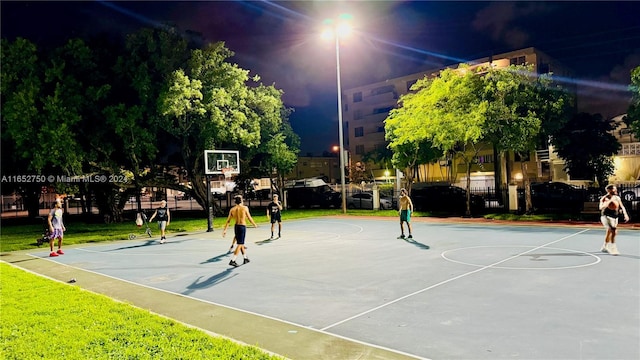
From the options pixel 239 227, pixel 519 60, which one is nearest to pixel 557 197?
pixel 239 227

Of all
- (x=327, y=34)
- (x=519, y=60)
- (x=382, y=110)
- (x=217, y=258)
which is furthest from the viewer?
(x=382, y=110)

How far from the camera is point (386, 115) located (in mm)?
70125

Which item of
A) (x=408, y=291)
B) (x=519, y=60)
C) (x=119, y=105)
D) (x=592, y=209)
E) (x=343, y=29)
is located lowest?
(x=408, y=291)

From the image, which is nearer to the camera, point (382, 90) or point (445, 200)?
point (445, 200)

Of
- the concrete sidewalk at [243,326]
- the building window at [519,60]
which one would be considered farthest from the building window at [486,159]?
the concrete sidewalk at [243,326]

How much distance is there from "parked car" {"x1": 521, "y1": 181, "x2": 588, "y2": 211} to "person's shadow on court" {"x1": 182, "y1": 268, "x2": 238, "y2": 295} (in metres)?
22.9

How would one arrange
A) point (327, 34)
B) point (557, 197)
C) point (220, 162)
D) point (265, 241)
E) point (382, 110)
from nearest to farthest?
point (265, 241), point (220, 162), point (327, 34), point (557, 197), point (382, 110)

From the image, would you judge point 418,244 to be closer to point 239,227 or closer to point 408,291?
point 239,227

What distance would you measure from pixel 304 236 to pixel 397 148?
52.9 ft

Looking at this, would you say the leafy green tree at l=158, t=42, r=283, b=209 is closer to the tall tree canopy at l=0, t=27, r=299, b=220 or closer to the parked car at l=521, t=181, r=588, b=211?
the tall tree canopy at l=0, t=27, r=299, b=220

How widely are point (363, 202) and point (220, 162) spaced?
1456 cm

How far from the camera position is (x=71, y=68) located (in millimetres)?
26578

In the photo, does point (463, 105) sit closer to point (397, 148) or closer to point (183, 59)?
point (397, 148)

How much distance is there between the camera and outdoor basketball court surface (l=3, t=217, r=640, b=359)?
6.15 meters
